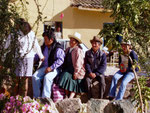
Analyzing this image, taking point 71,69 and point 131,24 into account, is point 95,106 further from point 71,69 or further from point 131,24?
point 131,24

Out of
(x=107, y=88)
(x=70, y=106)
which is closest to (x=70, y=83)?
(x=107, y=88)

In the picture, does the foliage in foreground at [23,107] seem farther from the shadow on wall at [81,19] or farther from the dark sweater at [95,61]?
the shadow on wall at [81,19]

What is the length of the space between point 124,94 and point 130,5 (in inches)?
112

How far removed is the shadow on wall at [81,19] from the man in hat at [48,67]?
10175 millimetres

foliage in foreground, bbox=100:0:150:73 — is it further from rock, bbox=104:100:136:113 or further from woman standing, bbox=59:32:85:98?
woman standing, bbox=59:32:85:98

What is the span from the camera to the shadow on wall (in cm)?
1608

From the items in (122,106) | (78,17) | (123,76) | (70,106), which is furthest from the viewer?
(78,17)

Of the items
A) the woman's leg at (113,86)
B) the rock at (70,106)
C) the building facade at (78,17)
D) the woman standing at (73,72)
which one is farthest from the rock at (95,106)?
the building facade at (78,17)

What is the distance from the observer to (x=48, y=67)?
5574 millimetres

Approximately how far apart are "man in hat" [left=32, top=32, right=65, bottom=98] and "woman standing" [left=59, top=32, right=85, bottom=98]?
0.57 ft

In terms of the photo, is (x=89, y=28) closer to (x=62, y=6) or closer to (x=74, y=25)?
(x=74, y=25)

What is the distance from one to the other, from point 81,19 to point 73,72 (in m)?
11.0

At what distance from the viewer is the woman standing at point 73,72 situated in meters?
5.61

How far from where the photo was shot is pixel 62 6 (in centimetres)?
1588
